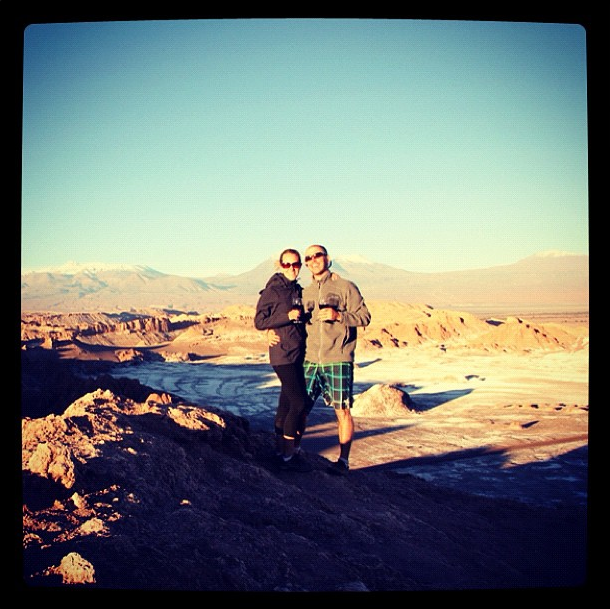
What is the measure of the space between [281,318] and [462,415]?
6.43 meters

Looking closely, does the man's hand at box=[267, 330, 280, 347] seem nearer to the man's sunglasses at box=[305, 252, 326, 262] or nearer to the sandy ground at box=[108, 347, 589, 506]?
the man's sunglasses at box=[305, 252, 326, 262]

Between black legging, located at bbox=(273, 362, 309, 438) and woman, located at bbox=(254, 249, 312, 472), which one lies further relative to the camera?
black legging, located at bbox=(273, 362, 309, 438)

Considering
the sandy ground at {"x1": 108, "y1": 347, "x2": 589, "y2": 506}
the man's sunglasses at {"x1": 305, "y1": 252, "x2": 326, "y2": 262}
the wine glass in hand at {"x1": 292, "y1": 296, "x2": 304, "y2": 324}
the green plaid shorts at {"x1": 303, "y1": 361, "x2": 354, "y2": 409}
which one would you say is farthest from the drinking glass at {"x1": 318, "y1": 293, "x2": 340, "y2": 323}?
the sandy ground at {"x1": 108, "y1": 347, "x2": 589, "y2": 506}

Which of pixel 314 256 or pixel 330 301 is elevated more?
pixel 314 256

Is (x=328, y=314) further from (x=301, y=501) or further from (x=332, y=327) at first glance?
(x=301, y=501)

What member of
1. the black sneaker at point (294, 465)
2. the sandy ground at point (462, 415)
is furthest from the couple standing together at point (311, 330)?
the sandy ground at point (462, 415)

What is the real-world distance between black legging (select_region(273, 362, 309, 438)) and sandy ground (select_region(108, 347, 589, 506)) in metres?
1.82

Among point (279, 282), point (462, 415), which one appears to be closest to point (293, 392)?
point (279, 282)

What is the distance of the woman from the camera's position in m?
3.76

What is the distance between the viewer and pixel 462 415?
928cm

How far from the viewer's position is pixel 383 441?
7.51 m

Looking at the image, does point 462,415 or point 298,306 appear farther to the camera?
point 462,415

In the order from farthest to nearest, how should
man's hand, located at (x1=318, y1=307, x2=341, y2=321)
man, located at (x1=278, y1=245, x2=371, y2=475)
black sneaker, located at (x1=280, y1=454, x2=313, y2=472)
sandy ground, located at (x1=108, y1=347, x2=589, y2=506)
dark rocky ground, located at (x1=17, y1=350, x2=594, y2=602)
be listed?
sandy ground, located at (x1=108, y1=347, x2=589, y2=506)
black sneaker, located at (x1=280, y1=454, x2=313, y2=472)
man, located at (x1=278, y1=245, x2=371, y2=475)
man's hand, located at (x1=318, y1=307, x2=341, y2=321)
dark rocky ground, located at (x1=17, y1=350, x2=594, y2=602)
